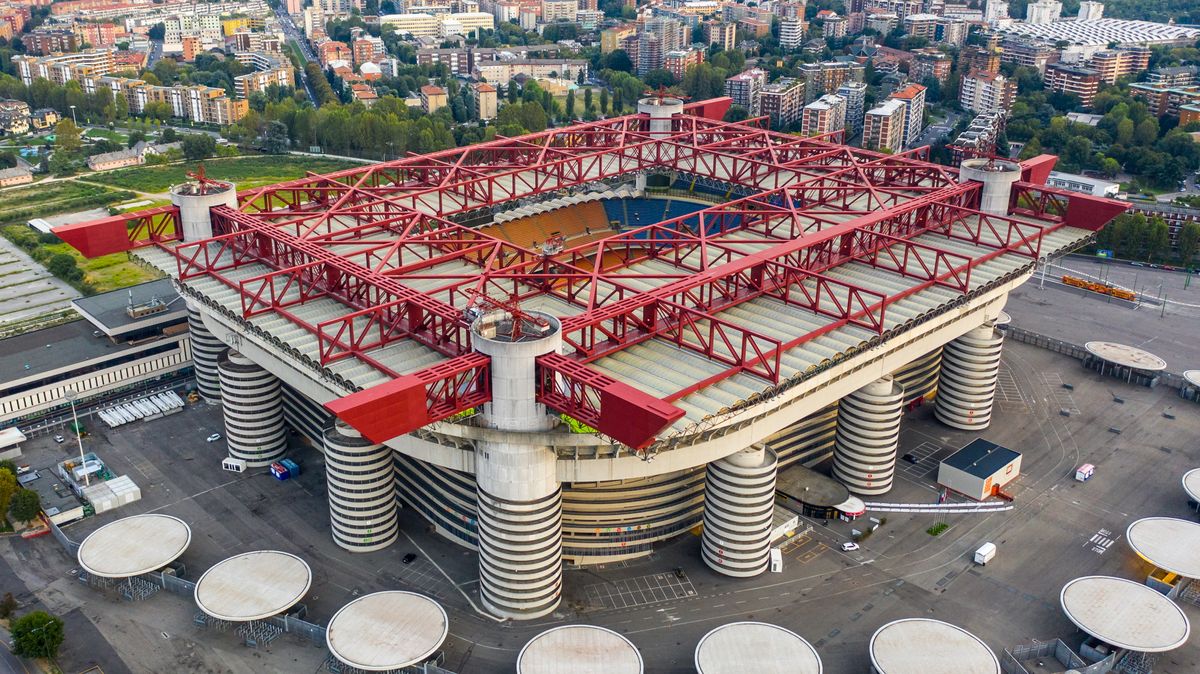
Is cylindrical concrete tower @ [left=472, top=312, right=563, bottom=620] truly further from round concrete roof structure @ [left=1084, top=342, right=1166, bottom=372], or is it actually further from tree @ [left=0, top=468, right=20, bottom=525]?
round concrete roof structure @ [left=1084, top=342, right=1166, bottom=372]

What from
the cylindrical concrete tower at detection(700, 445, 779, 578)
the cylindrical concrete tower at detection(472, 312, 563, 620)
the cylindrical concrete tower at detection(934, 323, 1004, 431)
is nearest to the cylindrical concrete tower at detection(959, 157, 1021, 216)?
the cylindrical concrete tower at detection(934, 323, 1004, 431)

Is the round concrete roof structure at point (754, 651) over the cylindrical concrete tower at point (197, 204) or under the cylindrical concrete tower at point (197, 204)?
under

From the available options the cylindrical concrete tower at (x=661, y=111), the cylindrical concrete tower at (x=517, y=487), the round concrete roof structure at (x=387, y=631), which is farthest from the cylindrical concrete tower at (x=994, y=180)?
the round concrete roof structure at (x=387, y=631)

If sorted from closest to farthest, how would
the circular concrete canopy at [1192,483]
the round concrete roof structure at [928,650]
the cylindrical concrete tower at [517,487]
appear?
1. the round concrete roof structure at [928,650]
2. the cylindrical concrete tower at [517,487]
3. the circular concrete canopy at [1192,483]

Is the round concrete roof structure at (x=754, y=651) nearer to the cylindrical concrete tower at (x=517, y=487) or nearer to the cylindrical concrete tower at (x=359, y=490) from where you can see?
the cylindrical concrete tower at (x=517, y=487)

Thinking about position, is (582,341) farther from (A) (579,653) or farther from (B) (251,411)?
(B) (251,411)

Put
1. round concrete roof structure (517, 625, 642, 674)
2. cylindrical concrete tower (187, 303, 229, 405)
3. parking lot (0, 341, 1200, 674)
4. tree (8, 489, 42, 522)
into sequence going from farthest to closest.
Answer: cylindrical concrete tower (187, 303, 229, 405) < tree (8, 489, 42, 522) < parking lot (0, 341, 1200, 674) < round concrete roof structure (517, 625, 642, 674)
